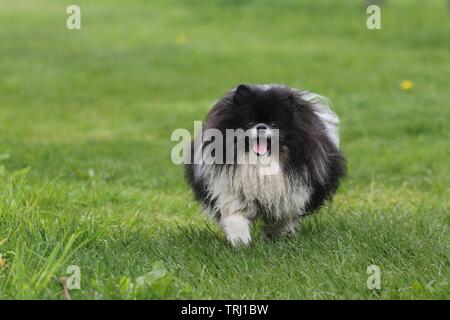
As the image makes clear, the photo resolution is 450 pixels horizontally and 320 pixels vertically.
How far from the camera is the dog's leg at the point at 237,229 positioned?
4.90 metres

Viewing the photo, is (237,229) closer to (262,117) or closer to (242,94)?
(262,117)

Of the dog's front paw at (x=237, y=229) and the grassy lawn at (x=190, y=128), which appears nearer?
the grassy lawn at (x=190, y=128)

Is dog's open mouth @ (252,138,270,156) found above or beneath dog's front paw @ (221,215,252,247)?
above

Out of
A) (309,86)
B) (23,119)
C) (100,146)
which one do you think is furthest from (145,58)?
(100,146)

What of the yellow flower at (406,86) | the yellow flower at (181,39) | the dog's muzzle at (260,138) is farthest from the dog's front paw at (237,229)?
the yellow flower at (181,39)

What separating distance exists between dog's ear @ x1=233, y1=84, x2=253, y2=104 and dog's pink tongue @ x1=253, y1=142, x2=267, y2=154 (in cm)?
27

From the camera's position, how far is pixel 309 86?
12250mm

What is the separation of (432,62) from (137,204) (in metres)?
8.82

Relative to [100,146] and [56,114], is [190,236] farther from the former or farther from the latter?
[56,114]

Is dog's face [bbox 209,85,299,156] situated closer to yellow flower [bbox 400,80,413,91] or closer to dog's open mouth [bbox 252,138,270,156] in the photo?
dog's open mouth [bbox 252,138,270,156]

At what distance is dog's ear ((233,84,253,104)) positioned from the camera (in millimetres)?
4781

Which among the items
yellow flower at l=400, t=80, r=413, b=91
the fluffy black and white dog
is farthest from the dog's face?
yellow flower at l=400, t=80, r=413, b=91

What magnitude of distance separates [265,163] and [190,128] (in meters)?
5.09

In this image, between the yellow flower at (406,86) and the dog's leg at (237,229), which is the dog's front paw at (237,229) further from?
the yellow flower at (406,86)
